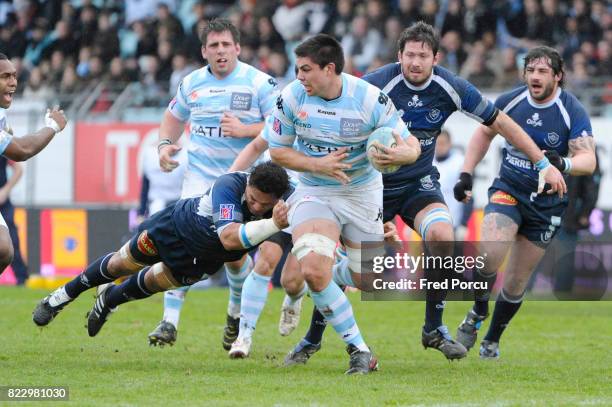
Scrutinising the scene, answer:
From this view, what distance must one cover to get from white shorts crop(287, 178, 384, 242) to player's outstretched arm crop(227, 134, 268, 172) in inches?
26.4

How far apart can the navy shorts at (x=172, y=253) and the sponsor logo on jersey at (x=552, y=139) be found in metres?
2.81

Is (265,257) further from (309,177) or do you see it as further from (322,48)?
(322,48)

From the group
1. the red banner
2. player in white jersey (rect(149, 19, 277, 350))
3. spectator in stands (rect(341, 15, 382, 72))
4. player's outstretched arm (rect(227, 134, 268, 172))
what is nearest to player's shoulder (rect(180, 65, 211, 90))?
player in white jersey (rect(149, 19, 277, 350))

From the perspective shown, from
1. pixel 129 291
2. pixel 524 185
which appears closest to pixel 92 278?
pixel 129 291

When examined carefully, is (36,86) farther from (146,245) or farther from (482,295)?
(482,295)

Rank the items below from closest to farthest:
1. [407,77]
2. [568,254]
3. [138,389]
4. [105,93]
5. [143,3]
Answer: [138,389], [407,77], [568,254], [105,93], [143,3]

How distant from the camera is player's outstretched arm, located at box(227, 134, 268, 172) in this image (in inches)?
371

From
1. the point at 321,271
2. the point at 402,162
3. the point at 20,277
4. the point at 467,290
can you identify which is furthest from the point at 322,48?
the point at 20,277

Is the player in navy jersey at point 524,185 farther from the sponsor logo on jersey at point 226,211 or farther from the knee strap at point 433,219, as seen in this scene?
the sponsor logo on jersey at point 226,211

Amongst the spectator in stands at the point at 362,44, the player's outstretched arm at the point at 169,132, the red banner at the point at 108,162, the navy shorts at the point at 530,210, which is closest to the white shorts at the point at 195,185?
the player's outstretched arm at the point at 169,132

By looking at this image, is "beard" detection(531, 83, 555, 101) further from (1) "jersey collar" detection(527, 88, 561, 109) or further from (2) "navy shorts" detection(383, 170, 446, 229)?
(2) "navy shorts" detection(383, 170, 446, 229)

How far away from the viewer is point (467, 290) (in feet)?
36.7

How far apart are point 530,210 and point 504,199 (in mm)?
236

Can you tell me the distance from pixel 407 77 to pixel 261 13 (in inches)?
536
